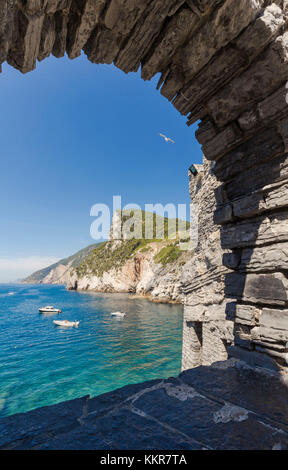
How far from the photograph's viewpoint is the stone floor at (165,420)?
1.64 m

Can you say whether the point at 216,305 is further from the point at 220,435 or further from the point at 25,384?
the point at 25,384

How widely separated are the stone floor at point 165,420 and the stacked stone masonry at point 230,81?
1443mm

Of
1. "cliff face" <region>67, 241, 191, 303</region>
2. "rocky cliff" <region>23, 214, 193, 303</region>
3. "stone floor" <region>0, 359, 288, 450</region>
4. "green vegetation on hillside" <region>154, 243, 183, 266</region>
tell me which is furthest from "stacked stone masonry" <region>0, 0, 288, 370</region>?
"green vegetation on hillside" <region>154, 243, 183, 266</region>

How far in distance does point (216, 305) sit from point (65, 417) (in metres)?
7.48

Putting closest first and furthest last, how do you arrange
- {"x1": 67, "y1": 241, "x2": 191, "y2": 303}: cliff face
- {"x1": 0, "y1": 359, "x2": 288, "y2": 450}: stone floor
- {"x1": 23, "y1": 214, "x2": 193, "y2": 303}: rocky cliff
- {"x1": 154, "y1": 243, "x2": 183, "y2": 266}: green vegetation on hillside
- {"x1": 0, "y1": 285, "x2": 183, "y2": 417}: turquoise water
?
{"x1": 0, "y1": 359, "x2": 288, "y2": 450}: stone floor
{"x1": 0, "y1": 285, "x2": 183, "y2": 417}: turquoise water
{"x1": 67, "y1": 241, "x2": 191, "y2": 303}: cliff face
{"x1": 23, "y1": 214, "x2": 193, "y2": 303}: rocky cliff
{"x1": 154, "y1": 243, "x2": 183, "y2": 266}: green vegetation on hillside

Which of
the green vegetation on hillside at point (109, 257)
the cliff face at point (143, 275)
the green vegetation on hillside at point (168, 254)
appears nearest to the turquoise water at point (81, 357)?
the cliff face at point (143, 275)

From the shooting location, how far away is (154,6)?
2.78m

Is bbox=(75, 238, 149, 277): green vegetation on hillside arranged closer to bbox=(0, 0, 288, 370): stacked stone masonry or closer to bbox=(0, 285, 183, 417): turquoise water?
bbox=(0, 285, 183, 417): turquoise water

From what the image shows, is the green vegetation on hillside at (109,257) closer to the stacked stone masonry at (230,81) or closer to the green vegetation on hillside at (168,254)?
the green vegetation on hillside at (168,254)

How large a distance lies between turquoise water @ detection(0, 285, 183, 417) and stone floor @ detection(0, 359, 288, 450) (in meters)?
13.9

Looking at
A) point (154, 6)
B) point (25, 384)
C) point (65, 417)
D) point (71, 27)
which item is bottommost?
point (25, 384)

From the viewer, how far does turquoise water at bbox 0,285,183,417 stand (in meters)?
14.3

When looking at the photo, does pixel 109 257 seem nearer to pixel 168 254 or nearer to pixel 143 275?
pixel 143 275
